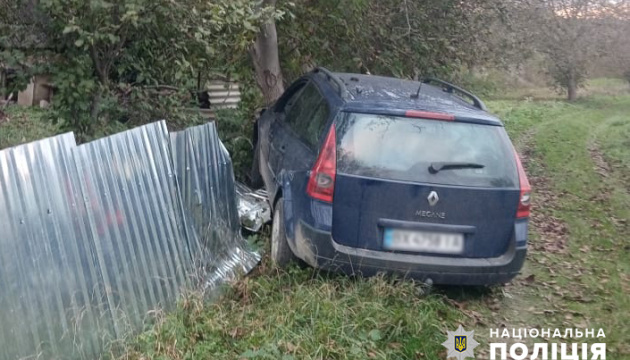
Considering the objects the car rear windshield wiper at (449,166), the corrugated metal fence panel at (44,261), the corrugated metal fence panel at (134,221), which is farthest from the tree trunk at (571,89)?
the corrugated metal fence panel at (44,261)

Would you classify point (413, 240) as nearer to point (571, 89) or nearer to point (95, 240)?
point (95, 240)

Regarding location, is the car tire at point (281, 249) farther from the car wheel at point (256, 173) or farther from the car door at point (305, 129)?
the car wheel at point (256, 173)

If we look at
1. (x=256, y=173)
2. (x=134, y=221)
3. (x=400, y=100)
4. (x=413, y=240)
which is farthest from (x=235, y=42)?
(x=413, y=240)

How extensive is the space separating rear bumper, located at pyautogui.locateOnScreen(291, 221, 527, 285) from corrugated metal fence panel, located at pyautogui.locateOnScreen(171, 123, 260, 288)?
0.85 m

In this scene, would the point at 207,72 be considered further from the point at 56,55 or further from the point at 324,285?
the point at 324,285

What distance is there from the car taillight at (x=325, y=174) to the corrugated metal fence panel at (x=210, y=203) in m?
1.05

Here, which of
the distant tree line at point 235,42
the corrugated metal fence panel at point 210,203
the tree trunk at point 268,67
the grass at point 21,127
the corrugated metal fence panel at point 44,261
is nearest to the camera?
the corrugated metal fence panel at point 44,261

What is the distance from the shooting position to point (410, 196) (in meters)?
4.73

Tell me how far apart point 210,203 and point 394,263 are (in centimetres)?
195

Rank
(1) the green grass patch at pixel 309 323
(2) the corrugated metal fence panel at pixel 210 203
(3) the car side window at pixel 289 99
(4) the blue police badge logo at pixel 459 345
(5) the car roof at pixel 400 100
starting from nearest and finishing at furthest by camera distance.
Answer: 1. (1) the green grass patch at pixel 309 323
2. (4) the blue police badge logo at pixel 459 345
3. (5) the car roof at pixel 400 100
4. (2) the corrugated metal fence panel at pixel 210 203
5. (3) the car side window at pixel 289 99

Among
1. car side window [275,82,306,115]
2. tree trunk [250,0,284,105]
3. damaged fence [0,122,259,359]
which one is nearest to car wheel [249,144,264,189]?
car side window [275,82,306,115]

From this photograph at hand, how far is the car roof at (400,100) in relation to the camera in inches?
197

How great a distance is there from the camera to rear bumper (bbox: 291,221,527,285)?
4.74 metres

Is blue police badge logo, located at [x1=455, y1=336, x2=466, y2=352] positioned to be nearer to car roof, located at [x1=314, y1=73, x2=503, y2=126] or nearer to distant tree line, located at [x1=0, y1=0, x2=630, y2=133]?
car roof, located at [x1=314, y1=73, x2=503, y2=126]
